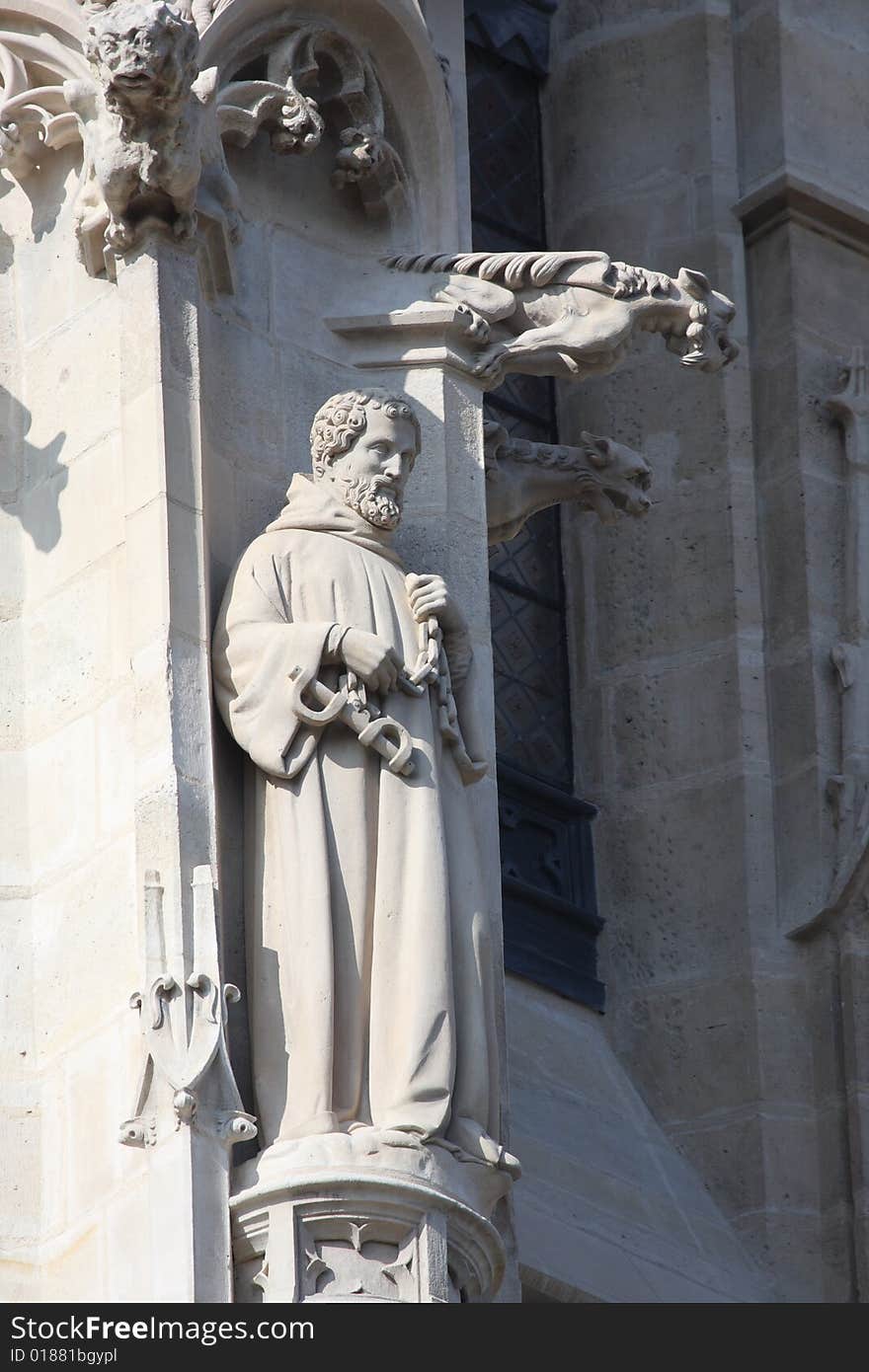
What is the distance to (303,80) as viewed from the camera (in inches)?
427

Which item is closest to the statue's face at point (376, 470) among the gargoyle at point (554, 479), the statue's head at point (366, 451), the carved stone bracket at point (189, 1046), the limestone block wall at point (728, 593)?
the statue's head at point (366, 451)

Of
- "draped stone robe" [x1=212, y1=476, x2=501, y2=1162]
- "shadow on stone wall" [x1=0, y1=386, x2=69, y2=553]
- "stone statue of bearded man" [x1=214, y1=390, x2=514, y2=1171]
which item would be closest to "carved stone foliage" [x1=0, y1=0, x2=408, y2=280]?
"shadow on stone wall" [x1=0, y1=386, x2=69, y2=553]

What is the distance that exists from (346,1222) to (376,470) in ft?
6.02

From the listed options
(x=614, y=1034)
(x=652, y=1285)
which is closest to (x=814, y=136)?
(x=614, y=1034)

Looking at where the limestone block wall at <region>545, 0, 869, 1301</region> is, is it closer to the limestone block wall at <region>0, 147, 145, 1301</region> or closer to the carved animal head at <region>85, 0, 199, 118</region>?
the limestone block wall at <region>0, 147, 145, 1301</region>

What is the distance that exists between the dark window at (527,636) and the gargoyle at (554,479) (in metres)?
1.79

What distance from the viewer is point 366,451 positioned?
10320 millimetres

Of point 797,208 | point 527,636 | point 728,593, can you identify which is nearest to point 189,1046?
point 728,593

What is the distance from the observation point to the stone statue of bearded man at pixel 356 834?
9578 mm

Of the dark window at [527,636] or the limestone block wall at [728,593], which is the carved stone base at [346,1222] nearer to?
the limestone block wall at [728,593]

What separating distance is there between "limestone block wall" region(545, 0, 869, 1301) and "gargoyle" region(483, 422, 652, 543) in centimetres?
186

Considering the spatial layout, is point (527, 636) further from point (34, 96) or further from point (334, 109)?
point (34, 96)

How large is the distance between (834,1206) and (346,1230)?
3.56 meters

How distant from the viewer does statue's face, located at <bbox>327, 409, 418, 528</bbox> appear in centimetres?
1026
